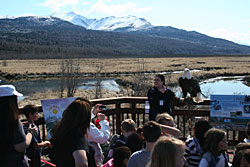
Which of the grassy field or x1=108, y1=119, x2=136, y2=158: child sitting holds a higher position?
x1=108, y1=119, x2=136, y2=158: child sitting

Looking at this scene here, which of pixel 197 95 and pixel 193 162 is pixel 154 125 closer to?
pixel 193 162

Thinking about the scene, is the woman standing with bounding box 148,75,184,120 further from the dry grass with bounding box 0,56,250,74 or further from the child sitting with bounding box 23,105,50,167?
the dry grass with bounding box 0,56,250,74

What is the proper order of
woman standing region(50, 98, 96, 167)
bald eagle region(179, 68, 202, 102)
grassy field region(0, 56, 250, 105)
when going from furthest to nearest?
grassy field region(0, 56, 250, 105) < bald eagle region(179, 68, 202, 102) < woman standing region(50, 98, 96, 167)

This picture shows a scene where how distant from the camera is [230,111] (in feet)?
18.2

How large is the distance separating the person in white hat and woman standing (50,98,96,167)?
0.40 meters

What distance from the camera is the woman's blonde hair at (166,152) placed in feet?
7.45

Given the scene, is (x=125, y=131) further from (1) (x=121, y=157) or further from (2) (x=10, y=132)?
(2) (x=10, y=132)

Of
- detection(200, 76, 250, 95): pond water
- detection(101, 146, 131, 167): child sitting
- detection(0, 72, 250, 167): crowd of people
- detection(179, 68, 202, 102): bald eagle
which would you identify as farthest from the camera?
detection(200, 76, 250, 95): pond water

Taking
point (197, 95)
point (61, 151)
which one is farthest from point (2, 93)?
point (197, 95)

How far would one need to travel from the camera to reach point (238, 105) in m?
5.53

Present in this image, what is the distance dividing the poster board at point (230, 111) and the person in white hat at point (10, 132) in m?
4.01

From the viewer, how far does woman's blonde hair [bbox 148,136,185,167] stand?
7.45ft

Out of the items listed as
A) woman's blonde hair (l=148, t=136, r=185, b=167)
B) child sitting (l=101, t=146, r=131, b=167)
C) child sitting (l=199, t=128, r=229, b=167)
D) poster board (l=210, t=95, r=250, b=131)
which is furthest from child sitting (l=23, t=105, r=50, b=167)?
poster board (l=210, t=95, r=250, b=131)

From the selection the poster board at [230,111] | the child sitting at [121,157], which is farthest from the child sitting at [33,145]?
the poster board at [230,111]
